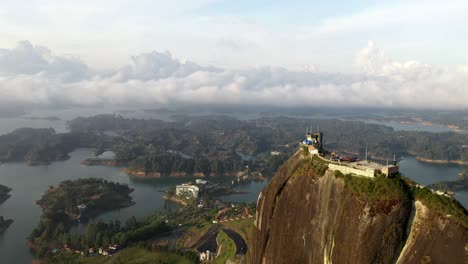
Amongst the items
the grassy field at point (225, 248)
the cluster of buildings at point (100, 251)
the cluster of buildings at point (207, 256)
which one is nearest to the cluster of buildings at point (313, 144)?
the grassy field at point (225, 248)

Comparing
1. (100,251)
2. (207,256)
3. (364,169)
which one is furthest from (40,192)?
(364,169)

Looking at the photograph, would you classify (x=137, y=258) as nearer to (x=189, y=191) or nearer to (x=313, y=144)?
(x=313, y=144)

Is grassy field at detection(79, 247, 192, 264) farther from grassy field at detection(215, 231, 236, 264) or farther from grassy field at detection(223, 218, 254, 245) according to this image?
grassy field at detection(223, 218, 254, 245)

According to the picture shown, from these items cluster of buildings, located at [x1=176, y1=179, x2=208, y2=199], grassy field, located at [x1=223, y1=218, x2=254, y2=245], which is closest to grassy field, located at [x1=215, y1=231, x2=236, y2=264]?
grassy field, located at [x1=223, y1=218, x2=254, y2=245]

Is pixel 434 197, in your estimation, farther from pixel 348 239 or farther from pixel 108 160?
pixel 108 160

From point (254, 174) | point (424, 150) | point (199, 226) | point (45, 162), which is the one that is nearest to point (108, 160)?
point (45, 162)
